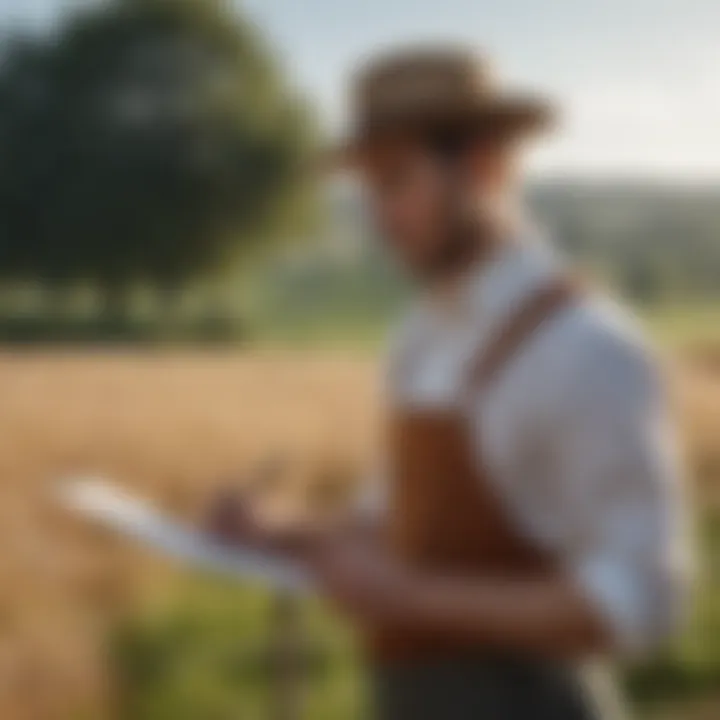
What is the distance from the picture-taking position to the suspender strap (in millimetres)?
777

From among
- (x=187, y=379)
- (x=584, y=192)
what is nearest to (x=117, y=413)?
(x=187, y=379)

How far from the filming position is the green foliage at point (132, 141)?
4.21 ft

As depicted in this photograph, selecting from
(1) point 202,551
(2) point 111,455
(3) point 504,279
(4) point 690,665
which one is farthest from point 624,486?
(4) point 690,665

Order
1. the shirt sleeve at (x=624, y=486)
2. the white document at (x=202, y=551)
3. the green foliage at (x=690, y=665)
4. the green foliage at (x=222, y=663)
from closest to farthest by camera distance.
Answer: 1. the shirt sleeve at (x=624, y=486)
2. the white document at (x=202, y=551)
3. the green foliage at (x=222, y=663)
4. the green foliage at (x=690, y=665)

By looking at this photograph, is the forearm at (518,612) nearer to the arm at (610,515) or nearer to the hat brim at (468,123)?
the arm at (610,515)

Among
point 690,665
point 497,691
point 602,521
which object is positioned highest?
point 602,521

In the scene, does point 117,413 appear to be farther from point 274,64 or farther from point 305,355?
point 274,64

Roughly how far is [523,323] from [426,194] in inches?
3.1

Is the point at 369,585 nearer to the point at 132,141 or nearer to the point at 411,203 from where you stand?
the point at 411,203

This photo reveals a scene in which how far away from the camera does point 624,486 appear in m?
0.74

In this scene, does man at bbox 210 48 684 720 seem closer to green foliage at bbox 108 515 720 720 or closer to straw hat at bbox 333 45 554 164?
straw hat at bbox 333 45 554 164

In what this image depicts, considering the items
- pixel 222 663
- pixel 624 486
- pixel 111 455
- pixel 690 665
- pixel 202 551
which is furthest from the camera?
pixel 690 665

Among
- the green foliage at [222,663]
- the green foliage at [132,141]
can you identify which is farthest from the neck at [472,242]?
the green foliage at [222,663]

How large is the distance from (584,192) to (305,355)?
28 cm
